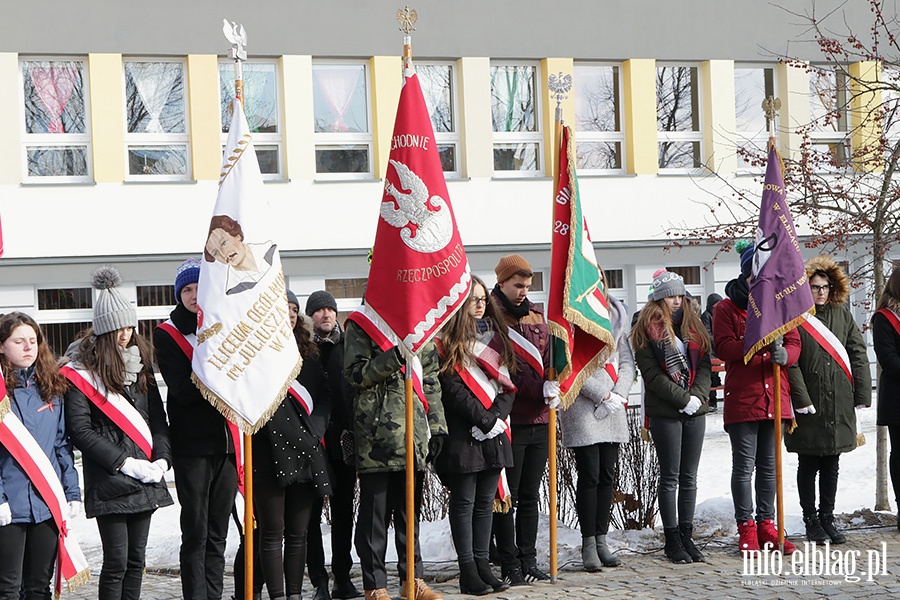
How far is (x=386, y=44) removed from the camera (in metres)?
19.4

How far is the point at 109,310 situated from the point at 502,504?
2.74 meters

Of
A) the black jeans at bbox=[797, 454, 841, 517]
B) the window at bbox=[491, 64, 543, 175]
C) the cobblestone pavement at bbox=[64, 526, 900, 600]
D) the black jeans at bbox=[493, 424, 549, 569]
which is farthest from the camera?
the window at bbox=[491, 64, 543, 175]

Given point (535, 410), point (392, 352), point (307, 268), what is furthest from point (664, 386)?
point (307, 268)

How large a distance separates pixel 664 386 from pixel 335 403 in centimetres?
223

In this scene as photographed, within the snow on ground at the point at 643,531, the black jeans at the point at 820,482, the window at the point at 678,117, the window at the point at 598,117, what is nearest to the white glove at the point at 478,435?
the snow on ground at the point at 643,531

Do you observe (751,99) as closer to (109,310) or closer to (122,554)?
(109,310)

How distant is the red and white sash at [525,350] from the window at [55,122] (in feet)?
41.8

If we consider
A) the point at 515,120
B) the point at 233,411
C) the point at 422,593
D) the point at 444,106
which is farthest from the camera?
the point at 515,120

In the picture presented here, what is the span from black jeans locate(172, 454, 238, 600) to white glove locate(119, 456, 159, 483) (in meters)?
0.32

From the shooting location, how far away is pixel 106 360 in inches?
236

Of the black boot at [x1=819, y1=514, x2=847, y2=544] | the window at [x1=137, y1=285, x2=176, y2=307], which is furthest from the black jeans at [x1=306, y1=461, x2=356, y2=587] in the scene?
the window at [x1=137, y1=285, x2=176, y2=307]

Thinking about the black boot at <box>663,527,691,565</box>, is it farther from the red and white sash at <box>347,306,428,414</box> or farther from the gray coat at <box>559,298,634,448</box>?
the red and white sash at <box>347,306,428,414</box>

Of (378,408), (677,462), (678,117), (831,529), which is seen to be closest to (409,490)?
(378,408)

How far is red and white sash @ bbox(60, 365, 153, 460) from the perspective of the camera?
594cm
